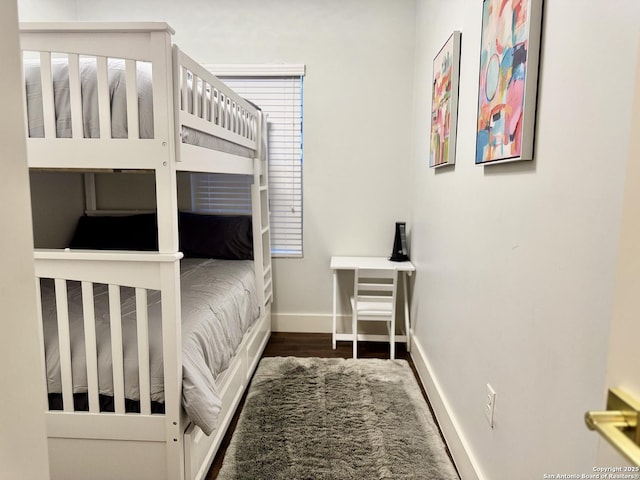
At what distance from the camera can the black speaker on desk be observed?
3121mm

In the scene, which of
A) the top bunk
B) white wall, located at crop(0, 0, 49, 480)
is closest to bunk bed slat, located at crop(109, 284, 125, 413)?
the top bunk

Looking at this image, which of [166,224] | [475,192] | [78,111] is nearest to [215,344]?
[166,224]

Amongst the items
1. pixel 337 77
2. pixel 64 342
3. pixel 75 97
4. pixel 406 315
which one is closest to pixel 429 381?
pixel 406 315

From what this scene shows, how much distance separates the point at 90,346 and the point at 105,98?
85cm

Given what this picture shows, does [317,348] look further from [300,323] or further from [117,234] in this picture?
[117,234]

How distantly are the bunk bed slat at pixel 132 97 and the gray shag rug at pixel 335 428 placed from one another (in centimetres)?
136

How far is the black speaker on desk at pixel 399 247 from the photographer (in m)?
3.12

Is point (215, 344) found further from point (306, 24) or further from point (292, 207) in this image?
point (306, 24)

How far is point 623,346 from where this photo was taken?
537mm

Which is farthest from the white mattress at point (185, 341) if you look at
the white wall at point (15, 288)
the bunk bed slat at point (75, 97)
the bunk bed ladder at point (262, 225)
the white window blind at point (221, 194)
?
the white window blind at point (221, 194)

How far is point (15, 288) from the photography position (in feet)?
1.86

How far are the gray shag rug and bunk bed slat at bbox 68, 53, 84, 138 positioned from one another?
1398 mm

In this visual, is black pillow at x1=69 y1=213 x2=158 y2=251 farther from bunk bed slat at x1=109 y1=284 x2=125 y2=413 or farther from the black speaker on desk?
the black speaker on desk

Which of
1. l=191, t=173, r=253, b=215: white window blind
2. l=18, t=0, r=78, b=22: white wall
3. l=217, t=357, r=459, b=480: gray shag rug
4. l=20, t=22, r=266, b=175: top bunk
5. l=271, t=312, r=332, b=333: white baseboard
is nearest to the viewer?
l=20, t=22, r=266, b=175: top bunk
